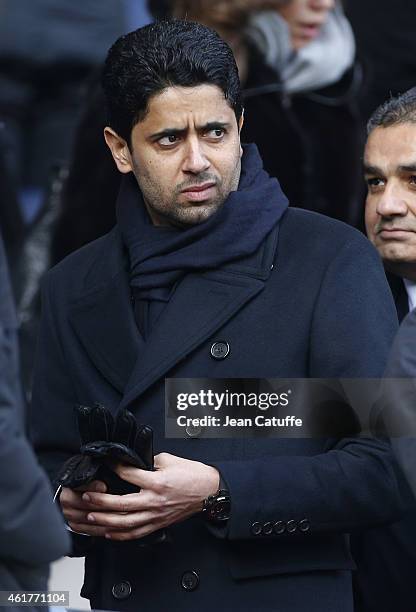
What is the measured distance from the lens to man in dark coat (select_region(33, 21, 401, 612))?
3.18 m

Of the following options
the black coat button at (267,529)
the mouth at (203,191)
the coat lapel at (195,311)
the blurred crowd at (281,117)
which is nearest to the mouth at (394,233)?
the coat lapel at (195,311)

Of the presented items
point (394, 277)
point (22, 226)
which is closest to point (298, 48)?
point (22, 226)

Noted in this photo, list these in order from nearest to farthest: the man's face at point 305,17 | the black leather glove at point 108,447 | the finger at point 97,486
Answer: the black leather glove at point 108,447 → the finger at point 97,486 → the man's face at point 305,17

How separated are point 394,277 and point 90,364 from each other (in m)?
0.84

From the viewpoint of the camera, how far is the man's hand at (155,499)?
310 centimetres

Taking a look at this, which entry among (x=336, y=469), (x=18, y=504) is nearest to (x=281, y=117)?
(x=336, y=469)

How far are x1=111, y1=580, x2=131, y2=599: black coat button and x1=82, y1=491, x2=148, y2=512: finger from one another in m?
0.24

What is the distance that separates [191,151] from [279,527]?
0.84 m

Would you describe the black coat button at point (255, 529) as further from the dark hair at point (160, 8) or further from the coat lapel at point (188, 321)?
the dark hair at point (160, 8)

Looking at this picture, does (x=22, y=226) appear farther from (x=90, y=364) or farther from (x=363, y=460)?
(x=363, y=460)

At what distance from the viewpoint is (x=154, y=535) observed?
320cm

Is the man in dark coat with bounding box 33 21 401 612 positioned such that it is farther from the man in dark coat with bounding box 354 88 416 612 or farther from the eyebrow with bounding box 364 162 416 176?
the eyebrow with bounding box 364 162 416 176

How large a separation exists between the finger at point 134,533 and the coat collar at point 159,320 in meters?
0.29

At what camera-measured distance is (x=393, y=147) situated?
12.5 ft
